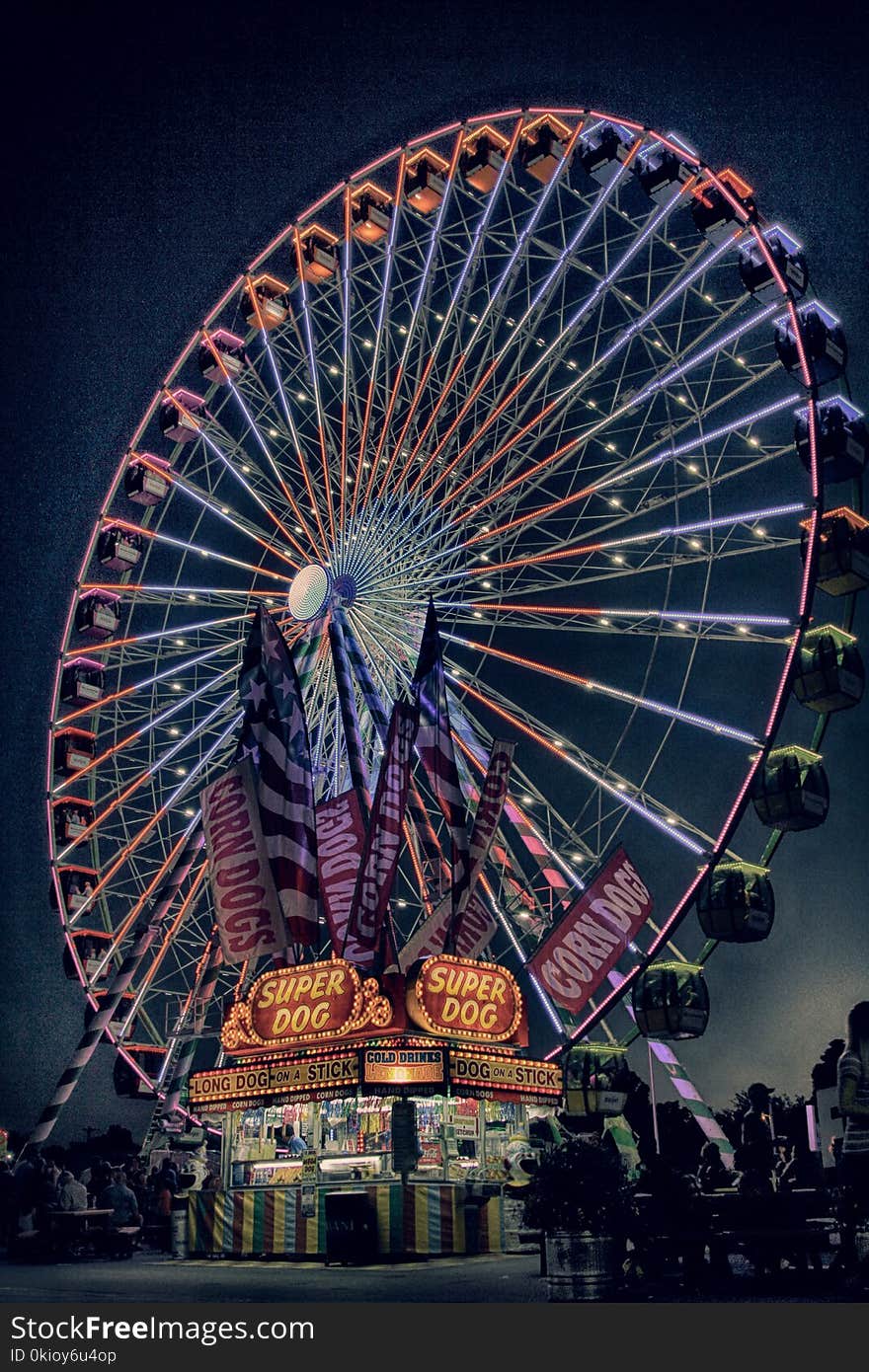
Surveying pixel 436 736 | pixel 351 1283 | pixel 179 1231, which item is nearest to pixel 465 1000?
pixel 436 736

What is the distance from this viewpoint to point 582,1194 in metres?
12.5

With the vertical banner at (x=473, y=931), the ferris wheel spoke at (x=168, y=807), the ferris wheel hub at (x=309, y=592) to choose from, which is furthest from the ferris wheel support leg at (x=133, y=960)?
the vertical banner at (x=473, y=931)

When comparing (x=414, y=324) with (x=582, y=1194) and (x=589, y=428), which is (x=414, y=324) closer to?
(x=589, y=428)

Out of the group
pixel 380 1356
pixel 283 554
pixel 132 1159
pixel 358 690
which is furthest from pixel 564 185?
pixel 132 1159

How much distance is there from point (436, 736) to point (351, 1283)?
9783 millimetres

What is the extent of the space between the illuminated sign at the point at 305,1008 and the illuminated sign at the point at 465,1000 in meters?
0.60

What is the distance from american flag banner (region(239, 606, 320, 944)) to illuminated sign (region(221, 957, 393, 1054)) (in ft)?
2.73

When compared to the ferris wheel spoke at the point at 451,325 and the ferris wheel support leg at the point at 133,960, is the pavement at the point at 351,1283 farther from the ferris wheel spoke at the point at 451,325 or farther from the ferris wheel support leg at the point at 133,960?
the ferris wheel spoke at the point at 451,325

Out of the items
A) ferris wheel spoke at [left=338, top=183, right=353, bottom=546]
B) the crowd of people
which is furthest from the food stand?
ferris wheel spoke at [left=338, top=183, right=353, bottom=546]

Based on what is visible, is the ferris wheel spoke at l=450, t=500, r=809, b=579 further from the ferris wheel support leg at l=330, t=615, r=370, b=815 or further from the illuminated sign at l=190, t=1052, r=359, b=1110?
the illuminated sign at l=190, t=1052, r=359, b=1110

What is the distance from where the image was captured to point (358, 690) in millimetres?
26891

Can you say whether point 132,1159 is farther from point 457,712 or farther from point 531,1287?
point 531,1287

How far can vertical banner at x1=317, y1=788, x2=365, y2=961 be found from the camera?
22.0 m

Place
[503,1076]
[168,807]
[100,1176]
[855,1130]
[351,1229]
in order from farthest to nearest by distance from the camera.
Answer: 1. [100,1176]
2. [168,807]
3. [503,1076]
4. [351,1229]
5. [855,1130]
